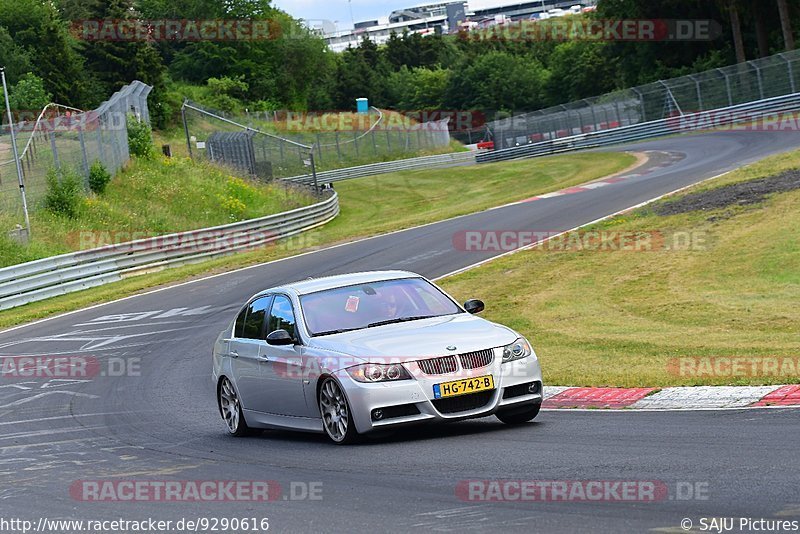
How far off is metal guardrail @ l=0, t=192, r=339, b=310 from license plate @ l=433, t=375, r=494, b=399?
66.0ft

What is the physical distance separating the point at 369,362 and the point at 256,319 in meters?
2.35

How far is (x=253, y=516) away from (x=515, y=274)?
1615cm

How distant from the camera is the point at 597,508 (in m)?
6.52

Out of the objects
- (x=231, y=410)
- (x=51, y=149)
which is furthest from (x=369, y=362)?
(x=51, y=149)

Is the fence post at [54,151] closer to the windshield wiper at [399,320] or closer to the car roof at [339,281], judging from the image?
the car roof at [339,281]

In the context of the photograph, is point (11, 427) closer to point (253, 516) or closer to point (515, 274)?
point (253, 516)

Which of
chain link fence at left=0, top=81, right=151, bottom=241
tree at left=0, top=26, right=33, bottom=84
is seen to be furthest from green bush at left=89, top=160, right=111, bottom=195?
tree at left=0, top=26, right=33, bottom=84

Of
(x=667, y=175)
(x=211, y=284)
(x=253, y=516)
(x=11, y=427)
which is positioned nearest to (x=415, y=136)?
(x=667, y=175)

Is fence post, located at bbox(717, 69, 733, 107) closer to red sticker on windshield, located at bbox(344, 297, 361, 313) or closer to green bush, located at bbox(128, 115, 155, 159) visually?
green bush, located at bbox(128, 115, 155, 159)

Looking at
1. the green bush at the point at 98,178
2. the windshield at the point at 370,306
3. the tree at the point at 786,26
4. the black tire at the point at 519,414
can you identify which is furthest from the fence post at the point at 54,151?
the tree at the point at 786,26

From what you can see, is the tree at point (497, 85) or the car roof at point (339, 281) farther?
the tree at point (497, 85)

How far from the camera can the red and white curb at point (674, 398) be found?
991 centimetres

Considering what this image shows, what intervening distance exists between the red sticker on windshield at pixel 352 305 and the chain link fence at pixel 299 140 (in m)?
39.1

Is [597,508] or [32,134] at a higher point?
[32,134]
